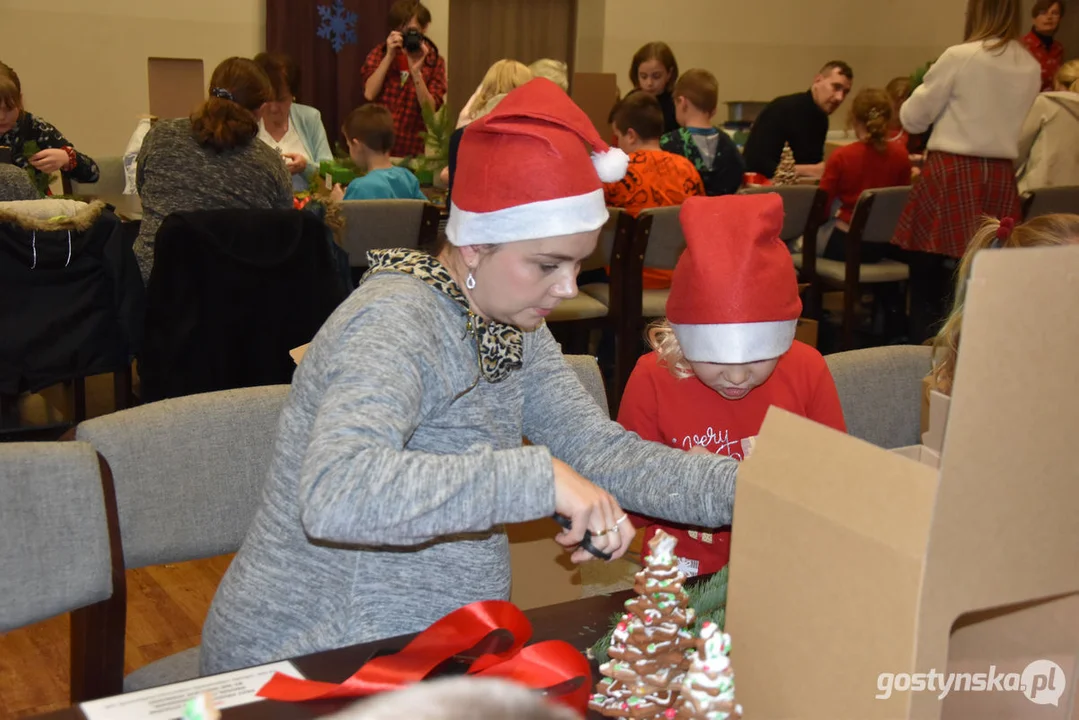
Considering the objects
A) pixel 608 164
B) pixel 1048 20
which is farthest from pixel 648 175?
pixel 1048 20

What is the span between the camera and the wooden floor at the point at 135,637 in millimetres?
2410

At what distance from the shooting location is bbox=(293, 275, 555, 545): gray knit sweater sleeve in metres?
1.05

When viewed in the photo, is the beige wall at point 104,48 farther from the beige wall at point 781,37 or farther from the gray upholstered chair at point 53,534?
the gray upholstered chair at point 53,534

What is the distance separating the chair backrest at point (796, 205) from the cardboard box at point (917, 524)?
3718mm

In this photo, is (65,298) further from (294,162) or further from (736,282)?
(736,282)

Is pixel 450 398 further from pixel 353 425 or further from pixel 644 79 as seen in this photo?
pixel 644 79

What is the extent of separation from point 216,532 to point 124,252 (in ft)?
6.72

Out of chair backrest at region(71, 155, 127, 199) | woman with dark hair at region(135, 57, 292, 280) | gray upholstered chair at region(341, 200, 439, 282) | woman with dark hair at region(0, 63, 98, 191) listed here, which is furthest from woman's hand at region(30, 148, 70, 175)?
gray upholstered chair at region(341, 200, 439, 282)

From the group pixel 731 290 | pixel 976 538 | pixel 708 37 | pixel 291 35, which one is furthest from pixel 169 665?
pixel 708 37

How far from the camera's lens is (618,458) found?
4.98ft

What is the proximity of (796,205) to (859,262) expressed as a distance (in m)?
0.40

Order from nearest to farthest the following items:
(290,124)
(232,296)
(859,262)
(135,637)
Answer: (135,637), (232,296), (859,262), (290,124)

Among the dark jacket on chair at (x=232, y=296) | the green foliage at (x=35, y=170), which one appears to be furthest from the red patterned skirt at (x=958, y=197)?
the green foliage at (x=35, y=170)

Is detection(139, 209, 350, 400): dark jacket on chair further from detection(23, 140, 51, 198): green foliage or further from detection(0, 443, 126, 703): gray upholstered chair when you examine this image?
detection(0, 443, 126, 703): gray upholstered chair
